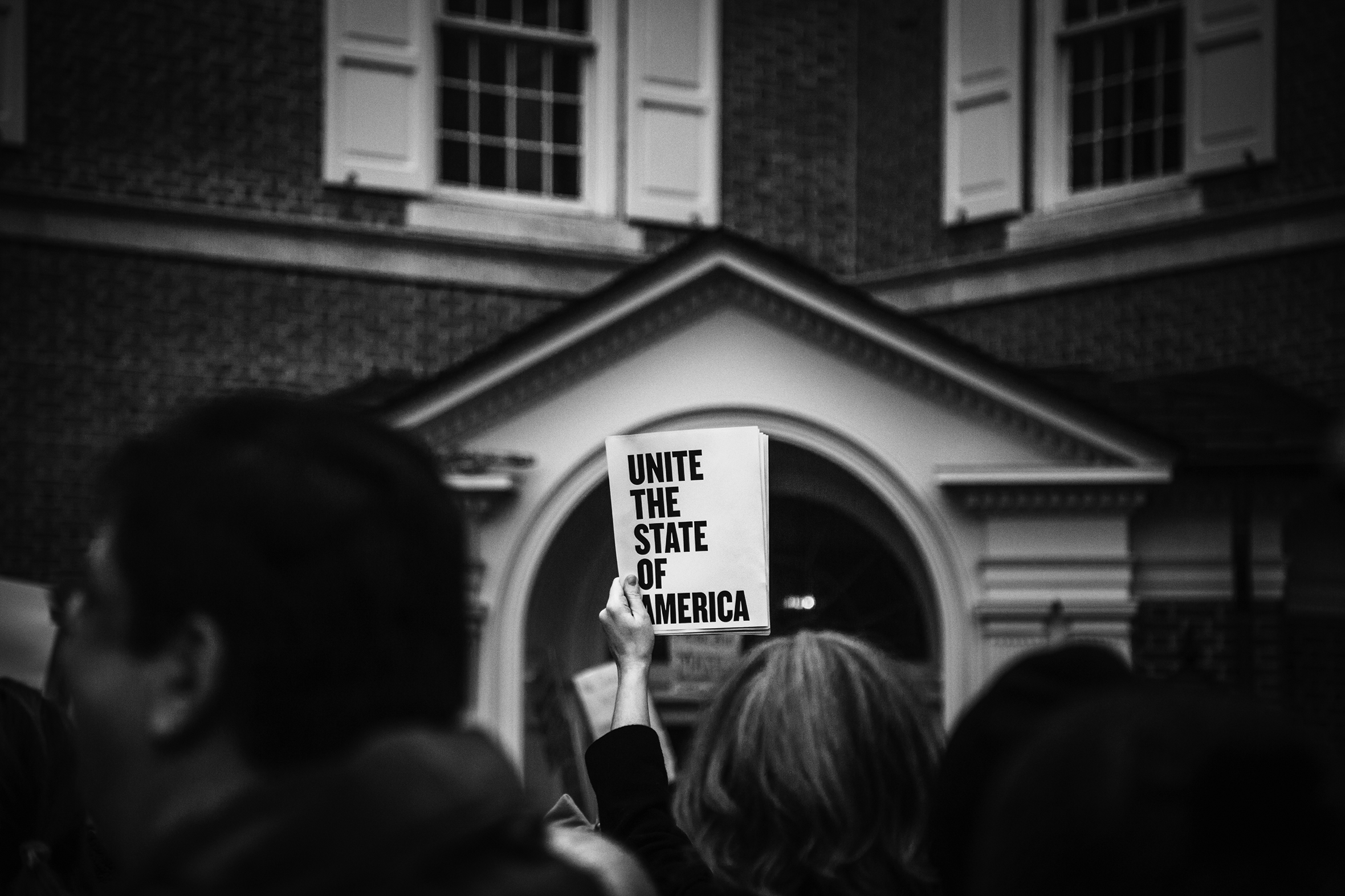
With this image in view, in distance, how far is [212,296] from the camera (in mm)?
8891

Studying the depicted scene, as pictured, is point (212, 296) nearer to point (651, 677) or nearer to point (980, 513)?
point (651, 677)

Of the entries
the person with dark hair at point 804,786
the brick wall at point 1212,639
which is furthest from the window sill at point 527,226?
the person with dark hair at point 804,786

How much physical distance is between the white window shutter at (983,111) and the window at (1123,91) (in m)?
0.34

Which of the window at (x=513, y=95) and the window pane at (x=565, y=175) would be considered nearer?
the window at (x=513, y=95)

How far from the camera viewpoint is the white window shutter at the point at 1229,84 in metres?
8.41

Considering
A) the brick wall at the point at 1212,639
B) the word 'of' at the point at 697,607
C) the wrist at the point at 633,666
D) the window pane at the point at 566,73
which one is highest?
the window pane at the point at 566,73

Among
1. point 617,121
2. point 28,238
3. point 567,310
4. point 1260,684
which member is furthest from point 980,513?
point 28,238

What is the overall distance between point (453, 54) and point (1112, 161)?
425 centimetres

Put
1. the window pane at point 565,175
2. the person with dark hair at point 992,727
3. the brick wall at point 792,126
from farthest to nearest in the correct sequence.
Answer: the brick wall at point 792,126, the window pane at point 565,175, the person with dark hair at point 992,727

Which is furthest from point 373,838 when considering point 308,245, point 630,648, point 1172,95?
point 1172,95

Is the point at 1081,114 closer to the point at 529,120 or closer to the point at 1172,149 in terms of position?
the point at 1172,149

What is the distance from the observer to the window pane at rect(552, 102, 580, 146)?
988 cm

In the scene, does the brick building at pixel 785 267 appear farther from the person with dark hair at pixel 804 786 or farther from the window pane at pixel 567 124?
the person with dark hair at pixel 804 786

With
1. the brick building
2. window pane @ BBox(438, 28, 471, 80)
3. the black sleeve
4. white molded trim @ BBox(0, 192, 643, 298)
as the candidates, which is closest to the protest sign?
the black sleeve
